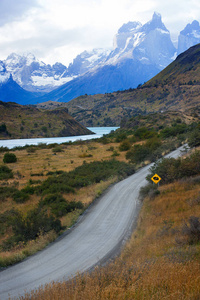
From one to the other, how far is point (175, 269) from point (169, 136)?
52976 millimetres

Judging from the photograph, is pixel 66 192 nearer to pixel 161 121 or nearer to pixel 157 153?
pixel 157 153

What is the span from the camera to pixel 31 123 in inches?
3912

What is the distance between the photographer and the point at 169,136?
184 feet

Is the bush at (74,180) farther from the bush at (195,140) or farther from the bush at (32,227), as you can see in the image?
the bush at (195,140)

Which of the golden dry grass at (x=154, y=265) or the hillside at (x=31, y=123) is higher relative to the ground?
the hillside at (x=31, y=123)

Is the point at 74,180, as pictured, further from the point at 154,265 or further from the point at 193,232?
the point at 154,265

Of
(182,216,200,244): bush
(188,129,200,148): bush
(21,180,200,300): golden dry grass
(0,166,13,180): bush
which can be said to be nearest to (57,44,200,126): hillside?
(188,129,200,148): bush

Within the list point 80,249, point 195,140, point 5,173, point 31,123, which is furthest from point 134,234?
point 31,123

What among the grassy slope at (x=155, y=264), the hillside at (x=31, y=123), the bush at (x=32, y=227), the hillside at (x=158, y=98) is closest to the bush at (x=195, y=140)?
the grassy slope at (x=155, y=264)

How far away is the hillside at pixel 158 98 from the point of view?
131 m

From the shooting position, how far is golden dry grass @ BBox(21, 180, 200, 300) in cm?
447

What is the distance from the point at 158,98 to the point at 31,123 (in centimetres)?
8086

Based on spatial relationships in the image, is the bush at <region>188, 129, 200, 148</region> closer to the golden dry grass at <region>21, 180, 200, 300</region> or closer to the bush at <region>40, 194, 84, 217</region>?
the golden dry grass at <region>21, 180, 200, 300</region>

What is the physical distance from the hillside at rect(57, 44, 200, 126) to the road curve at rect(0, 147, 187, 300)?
109712 mm
